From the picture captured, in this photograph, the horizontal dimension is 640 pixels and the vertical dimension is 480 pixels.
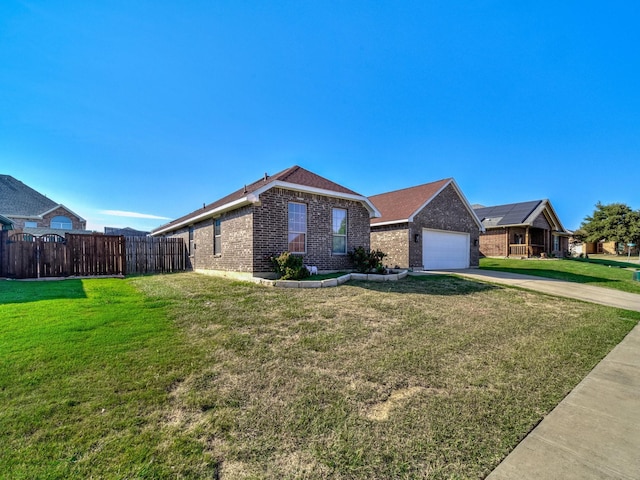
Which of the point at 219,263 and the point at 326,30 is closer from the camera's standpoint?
the point at 326,30

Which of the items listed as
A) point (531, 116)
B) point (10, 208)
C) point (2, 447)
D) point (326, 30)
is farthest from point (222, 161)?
point (10, 208)

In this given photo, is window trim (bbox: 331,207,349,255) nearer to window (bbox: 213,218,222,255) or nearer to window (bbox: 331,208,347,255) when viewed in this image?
window (bbox: 331,208,347,255)

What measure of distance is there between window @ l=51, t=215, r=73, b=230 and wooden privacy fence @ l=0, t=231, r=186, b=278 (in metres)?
21.2

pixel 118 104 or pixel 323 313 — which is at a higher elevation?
pixel 118 104

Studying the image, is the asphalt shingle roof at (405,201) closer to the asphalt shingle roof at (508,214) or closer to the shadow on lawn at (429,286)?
the shadow on lawn at (429,286)

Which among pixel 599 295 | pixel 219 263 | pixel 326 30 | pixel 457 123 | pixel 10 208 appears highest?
pixel 326 30

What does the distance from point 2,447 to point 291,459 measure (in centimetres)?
221

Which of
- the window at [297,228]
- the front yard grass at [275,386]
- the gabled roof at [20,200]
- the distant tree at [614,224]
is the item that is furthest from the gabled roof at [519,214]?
the gabled roof at [20,200]

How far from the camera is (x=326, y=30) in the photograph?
1039cm

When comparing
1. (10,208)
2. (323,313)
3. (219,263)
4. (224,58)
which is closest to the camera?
(323,313)

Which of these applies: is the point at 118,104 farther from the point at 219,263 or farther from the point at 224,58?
the point at 219,263

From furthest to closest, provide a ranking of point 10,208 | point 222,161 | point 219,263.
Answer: point 10,208
point 222,161
point 219,263

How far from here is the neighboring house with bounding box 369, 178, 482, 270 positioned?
1553 centimetres

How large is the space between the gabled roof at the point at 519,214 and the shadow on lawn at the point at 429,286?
1748 cm
